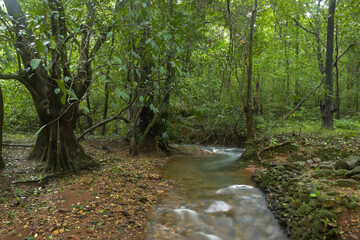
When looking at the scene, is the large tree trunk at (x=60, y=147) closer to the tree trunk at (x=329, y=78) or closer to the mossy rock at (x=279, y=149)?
the mossy rock at (x=279, y=149)

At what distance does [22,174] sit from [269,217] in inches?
240

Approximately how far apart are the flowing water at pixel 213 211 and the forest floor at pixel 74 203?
0.50 metres

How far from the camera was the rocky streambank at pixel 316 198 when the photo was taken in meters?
3.71

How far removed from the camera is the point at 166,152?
1183cm

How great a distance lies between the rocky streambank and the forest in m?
0.11

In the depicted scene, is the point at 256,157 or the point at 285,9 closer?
the point at 256,157

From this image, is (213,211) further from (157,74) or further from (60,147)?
(157,74)

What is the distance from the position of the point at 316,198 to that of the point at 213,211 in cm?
229

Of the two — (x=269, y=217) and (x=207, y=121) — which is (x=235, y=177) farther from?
(x=207, y=121)

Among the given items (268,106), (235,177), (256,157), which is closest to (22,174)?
(235,177)

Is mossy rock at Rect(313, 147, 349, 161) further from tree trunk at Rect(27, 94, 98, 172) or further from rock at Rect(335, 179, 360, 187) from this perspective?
tree trunk at Rect(27, 94, 98, 172)

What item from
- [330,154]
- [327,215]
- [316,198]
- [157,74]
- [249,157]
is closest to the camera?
[327,215]

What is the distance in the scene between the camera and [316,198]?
4.31 metres

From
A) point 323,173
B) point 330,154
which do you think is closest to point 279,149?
point 330,154
